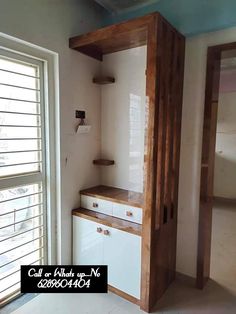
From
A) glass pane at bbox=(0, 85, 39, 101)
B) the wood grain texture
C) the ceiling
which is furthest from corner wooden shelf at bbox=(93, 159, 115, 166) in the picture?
the ceiling

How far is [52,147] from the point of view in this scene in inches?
82.7

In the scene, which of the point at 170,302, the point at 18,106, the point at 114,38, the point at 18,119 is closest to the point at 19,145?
the point at 18,119

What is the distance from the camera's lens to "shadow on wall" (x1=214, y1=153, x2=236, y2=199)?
15.8 ft

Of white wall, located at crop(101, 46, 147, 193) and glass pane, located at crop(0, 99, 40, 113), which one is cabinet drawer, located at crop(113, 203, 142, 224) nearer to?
white wall, located at crop(101, 46, 147, 193)

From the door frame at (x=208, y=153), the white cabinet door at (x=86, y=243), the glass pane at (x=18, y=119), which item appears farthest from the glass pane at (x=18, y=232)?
the door frame at (x=208, y=153)

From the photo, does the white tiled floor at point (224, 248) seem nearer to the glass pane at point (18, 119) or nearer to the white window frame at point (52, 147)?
the white window frame at point (52, 147)

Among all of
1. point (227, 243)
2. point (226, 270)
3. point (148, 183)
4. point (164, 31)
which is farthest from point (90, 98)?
point (227, 243)

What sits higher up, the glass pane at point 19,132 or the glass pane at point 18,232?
the glass pane at point 19,132

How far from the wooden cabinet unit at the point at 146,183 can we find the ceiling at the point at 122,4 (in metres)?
0.36

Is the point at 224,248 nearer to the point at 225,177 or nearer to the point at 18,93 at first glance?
the point at 225,177

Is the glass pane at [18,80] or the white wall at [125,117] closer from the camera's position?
the glass pane at [18,80]

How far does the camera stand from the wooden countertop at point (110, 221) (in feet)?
6.24

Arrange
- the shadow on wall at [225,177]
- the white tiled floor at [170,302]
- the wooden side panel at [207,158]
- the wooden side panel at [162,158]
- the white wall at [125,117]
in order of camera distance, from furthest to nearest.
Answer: the shadow on wall at [225,177], the white wall at [125,117], the wooden side panel at [207,158], the white tiled floor at [170,302], the wooden side panel at [162,158]

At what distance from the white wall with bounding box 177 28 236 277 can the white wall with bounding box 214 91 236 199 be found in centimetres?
306
